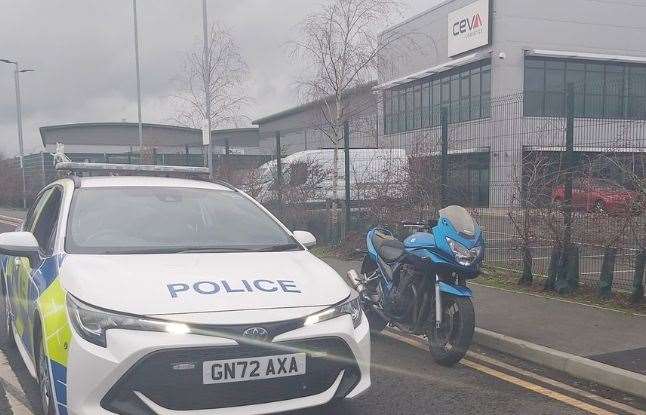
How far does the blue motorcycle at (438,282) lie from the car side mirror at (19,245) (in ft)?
9.91

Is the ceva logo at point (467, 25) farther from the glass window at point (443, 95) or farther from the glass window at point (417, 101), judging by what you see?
the glass window at point (417, 101)

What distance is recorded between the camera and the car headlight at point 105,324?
294cm

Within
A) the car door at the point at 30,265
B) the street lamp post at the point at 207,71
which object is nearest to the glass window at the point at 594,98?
the car door at the point at 30,265

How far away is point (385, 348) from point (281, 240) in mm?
1867

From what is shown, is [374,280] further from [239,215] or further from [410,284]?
[239,215]

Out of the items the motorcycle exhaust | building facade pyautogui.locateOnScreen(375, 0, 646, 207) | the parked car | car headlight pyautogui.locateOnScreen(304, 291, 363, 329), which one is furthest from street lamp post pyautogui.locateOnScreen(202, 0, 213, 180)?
car headlight pyautogui.locateOnScreen(304, 291, 363, 329)

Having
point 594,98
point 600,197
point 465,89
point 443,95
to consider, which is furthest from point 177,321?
A: point 443,95

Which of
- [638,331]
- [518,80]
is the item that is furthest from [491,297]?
[518,80]

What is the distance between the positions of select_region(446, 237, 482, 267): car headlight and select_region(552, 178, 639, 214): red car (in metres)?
2.59

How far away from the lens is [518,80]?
1090 inches

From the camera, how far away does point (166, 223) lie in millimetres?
4336

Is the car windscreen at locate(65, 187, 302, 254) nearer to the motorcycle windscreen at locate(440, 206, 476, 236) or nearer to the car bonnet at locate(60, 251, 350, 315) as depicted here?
the car bonnet at locate(60, 251, 350, 315)

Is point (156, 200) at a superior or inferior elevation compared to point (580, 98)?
inferior

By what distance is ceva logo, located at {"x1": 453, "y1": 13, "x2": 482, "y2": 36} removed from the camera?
28094mm
